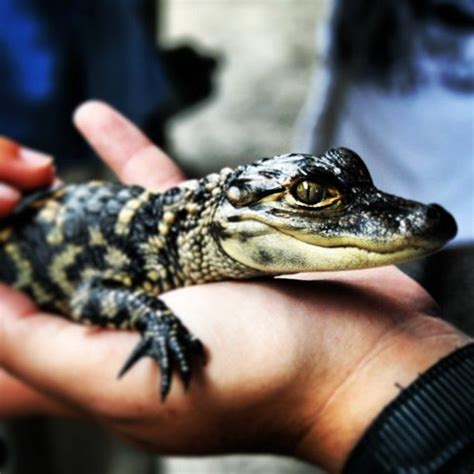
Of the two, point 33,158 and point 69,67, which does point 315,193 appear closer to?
point 33,158

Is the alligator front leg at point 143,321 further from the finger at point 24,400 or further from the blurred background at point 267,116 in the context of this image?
the blurred background at point 267,116

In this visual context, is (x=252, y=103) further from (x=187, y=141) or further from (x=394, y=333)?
(x=394, y=333)

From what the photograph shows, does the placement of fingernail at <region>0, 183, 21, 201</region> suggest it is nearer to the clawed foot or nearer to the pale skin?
the pale skin

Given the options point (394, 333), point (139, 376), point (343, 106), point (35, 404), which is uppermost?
point (343, 106)

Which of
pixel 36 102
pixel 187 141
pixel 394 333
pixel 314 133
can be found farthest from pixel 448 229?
pixel 187 141

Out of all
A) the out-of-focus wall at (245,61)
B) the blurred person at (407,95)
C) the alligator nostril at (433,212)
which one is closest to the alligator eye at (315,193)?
the alligator nostril at (433,212)

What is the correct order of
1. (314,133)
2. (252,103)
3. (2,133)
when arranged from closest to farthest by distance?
1. (314,133)
2. (2,133)
3. (252,103)

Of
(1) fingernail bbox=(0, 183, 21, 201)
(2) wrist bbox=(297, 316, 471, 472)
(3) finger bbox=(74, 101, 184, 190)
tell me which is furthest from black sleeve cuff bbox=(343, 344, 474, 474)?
(1) fingernail bbox=(0, 183, 21, 201)
